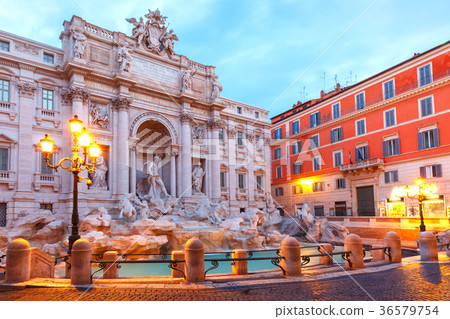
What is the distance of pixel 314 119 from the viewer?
1479 inches

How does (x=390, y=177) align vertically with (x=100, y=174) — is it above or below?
below

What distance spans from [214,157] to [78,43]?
13.8 metres

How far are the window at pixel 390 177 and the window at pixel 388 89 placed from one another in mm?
6628

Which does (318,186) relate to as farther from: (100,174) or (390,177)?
(100,174)

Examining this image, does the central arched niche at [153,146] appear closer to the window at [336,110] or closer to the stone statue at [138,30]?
the stone statue at [138,30]

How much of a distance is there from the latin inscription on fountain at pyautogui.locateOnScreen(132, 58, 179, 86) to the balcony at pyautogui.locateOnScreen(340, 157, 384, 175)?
58.3ft

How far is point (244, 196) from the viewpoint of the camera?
1262 inches

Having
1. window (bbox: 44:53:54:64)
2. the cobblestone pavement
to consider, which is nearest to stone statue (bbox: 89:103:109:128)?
window (bbox: 44:53:54:64)

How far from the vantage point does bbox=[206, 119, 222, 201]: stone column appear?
2903 centimetres

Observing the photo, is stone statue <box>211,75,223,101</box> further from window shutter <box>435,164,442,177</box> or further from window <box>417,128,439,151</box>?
window shutter <box>435,164,442,177</box>

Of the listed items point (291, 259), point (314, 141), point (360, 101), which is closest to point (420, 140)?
point (360, 101)

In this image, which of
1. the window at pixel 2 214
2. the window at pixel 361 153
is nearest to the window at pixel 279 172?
the window at pixel 361 153
